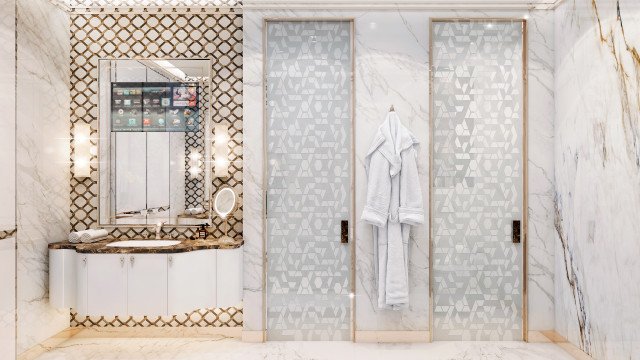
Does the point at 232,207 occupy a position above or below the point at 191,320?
above

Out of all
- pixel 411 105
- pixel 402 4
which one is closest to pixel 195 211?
pixel 411 105

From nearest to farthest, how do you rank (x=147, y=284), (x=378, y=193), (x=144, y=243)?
(x=147, y=284) → (x=378, y=193) → (x=144, y=243)

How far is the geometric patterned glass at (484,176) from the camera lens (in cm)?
347

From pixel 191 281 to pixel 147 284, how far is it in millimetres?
324

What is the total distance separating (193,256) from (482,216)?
92.5 inches

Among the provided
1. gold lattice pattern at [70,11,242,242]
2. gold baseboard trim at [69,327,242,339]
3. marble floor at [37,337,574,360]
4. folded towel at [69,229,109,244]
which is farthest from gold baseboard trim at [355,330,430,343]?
folded towel at [69,229,109,244]

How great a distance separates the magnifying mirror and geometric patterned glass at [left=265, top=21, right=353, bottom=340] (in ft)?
1.11

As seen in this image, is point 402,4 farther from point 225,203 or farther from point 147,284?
point 147,284

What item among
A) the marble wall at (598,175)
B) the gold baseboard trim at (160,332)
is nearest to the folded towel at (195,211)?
the gold baseboard trim at (160,332)

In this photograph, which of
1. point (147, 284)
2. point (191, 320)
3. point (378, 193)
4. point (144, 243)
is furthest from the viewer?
point (191, 320)

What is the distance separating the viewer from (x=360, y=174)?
11.3 ft

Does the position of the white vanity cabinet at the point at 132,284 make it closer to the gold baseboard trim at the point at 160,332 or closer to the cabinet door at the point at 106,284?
the cabinet door at the point at 106,284

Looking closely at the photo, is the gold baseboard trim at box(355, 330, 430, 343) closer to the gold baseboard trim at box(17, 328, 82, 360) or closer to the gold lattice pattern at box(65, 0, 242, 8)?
the gold baseboard trim at box(17, 328, 82, 360)

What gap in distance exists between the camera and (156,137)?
3.67 m
